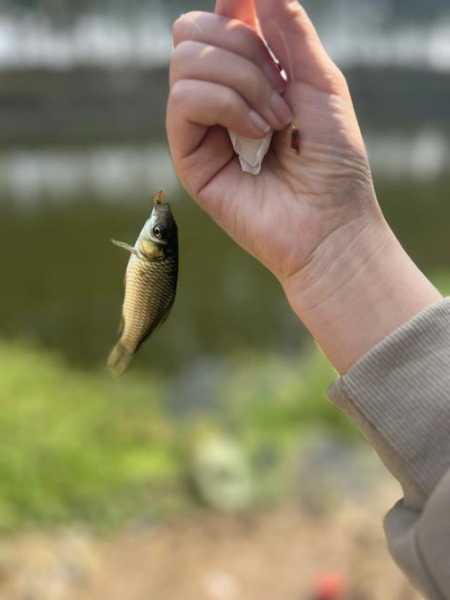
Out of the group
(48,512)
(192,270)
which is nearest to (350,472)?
(48,512)

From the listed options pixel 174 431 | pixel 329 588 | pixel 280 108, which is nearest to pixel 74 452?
pixel 174 431

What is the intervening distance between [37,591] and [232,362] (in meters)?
4.12

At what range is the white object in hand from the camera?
137 cm

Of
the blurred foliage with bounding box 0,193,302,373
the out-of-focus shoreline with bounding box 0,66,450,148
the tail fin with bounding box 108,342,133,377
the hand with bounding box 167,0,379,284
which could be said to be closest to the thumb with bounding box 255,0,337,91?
the hand with bounding box 167,0,379,284

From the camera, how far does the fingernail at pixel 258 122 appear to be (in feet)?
4.31

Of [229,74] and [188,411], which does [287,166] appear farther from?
[188,411]

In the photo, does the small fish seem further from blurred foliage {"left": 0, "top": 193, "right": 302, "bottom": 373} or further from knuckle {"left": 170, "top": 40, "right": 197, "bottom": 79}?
blurred foliage {"left": 0, "top": 193, "right": 302, "bottom": 373}

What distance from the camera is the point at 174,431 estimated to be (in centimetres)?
496

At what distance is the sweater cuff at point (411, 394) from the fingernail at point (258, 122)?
43 centimetres

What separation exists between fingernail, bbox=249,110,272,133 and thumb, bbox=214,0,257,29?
0.66ft

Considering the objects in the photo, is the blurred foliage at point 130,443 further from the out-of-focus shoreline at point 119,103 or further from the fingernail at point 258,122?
the out-of-focus shoreline at point 119,103

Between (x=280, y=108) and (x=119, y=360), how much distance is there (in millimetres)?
576

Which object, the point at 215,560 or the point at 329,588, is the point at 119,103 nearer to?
the point at 215,560

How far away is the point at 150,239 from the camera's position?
5.00 ft
